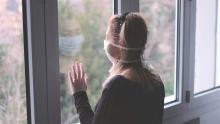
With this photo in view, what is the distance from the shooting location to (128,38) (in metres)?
1.57

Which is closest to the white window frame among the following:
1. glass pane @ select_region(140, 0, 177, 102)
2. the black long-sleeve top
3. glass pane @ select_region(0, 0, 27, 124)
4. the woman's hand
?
glass pane @ select_region(0, 0, 27, 124)

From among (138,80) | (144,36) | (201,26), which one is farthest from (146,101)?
(201,26)

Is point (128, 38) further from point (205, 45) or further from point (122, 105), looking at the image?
point (205, 45)

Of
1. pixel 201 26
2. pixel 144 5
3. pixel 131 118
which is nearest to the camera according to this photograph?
pixel 131 118

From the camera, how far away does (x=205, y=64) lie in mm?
3309

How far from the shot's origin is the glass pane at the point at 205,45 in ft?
10.4

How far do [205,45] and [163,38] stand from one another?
662 mm

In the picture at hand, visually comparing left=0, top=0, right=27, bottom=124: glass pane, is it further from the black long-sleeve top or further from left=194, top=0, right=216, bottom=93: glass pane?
left=194, top=0, right=216, bottom=93: glass pane

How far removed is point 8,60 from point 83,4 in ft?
1.81

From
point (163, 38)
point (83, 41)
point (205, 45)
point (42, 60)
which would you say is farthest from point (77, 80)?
point (205, 45)

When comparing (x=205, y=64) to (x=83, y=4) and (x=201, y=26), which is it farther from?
(x=83, y=4)

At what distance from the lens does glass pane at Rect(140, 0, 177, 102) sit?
104 inches

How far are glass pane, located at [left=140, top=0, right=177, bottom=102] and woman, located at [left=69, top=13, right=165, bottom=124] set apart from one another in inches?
37.6

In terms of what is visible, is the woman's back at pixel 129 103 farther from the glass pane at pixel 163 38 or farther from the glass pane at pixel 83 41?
the glass pane at pixel 163 38
